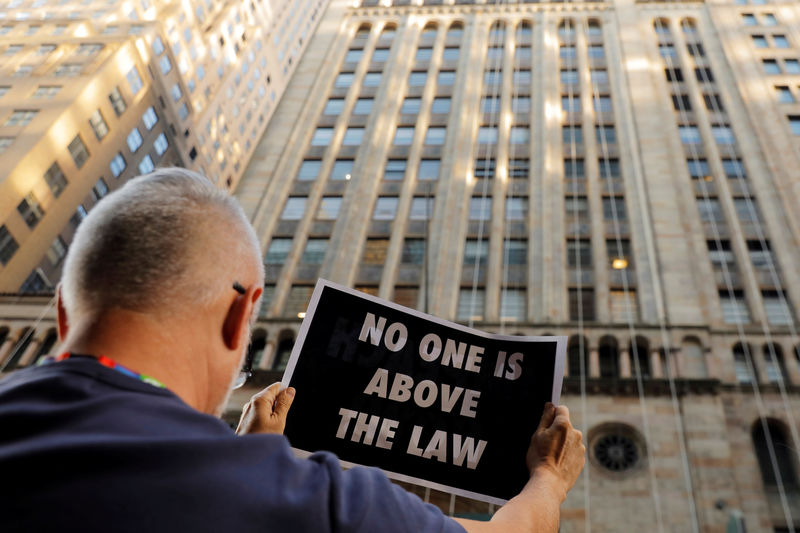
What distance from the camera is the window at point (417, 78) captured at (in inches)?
1567

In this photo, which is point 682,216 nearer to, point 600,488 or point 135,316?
point 600,488

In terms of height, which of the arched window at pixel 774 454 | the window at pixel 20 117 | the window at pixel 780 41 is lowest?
the arched window at pixel 774 454

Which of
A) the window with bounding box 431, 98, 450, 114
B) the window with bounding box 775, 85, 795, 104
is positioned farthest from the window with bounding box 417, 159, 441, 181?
the window with bounding box 775, 85, 795, 104

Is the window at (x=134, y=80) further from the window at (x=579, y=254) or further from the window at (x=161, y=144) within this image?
the window at (x=579, y=254)

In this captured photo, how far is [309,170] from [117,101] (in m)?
15.4

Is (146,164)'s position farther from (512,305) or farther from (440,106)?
(512,305)

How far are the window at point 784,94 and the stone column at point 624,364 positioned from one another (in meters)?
21.9

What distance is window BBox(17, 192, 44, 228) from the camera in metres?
30.6

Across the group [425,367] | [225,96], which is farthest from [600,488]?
[225,96]

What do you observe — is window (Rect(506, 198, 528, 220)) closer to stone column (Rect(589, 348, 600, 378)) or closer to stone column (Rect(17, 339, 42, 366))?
stone column (Rect(589, 348, 600, 378))

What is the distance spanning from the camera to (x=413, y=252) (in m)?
28.8

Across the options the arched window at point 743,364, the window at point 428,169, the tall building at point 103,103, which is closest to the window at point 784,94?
the arched window at point 743,364

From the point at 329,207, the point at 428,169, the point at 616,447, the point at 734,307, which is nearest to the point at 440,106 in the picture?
the point at 428,169

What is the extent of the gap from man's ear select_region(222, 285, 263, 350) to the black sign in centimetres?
125
